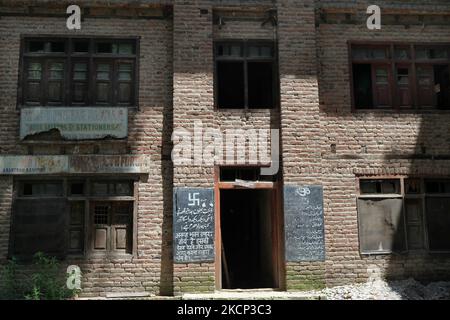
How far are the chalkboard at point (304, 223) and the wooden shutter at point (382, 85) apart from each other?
2603 millimetres

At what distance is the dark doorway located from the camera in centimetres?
1040

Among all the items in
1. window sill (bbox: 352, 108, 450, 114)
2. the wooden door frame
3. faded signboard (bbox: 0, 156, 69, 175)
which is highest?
window sill (bbox: 352, 108, 450, 114)

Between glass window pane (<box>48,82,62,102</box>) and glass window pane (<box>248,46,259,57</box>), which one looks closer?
glass window pane (<box>48,82,62,102</box>)

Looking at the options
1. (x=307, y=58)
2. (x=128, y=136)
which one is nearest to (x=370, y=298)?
(x=307, y=58)

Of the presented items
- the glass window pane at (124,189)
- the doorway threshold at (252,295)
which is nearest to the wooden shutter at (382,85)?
the doorway threshold at (252,295)

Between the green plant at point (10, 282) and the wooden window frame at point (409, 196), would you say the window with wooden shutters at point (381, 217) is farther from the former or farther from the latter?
the green plant at point (10, 282)

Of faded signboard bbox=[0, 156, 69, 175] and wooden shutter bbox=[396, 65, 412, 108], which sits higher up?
wooden shutter bbox=[396, 65, 412, 108]

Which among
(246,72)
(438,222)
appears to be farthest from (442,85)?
(246,72)

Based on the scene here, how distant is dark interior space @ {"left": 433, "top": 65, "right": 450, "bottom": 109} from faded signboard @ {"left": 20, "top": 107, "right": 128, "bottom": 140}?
7.17m

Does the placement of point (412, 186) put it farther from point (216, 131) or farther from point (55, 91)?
point (55, 91)

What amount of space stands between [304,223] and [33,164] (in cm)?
576

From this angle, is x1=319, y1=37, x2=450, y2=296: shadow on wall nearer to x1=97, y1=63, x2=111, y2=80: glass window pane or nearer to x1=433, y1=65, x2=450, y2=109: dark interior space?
x1=433, y1=65, x2=450, y2=109: dark interior space

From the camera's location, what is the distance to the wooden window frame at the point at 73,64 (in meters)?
9.94

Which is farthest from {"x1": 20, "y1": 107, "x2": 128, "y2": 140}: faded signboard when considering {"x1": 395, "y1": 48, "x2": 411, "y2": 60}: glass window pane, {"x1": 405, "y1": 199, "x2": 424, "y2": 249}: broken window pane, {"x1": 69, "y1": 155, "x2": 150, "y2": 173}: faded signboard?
{"x1": 405, "y1": 199, "x2": 424, "y2": 249}: broken window pane
